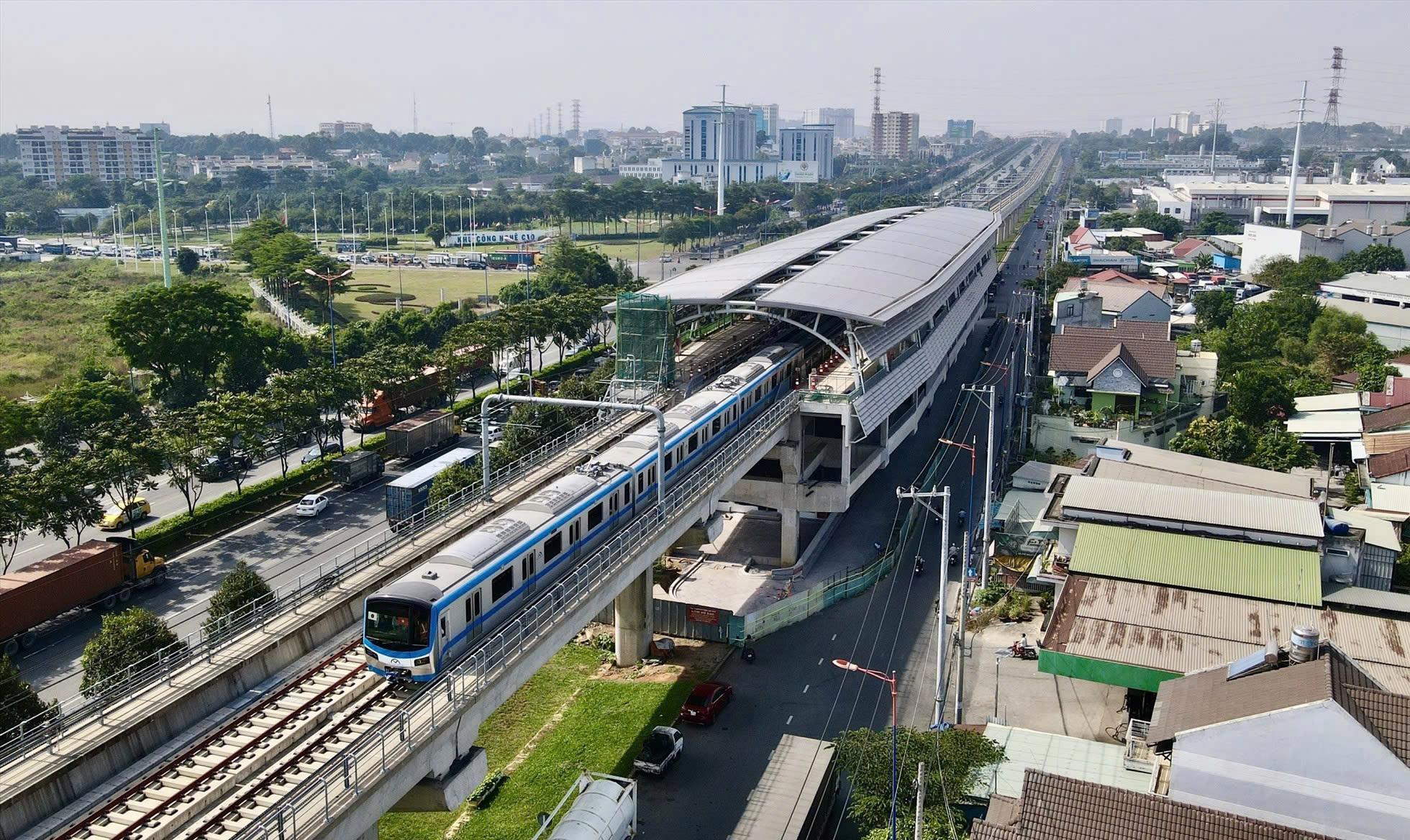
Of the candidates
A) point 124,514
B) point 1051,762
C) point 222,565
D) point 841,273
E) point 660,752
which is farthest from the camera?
point 841,273

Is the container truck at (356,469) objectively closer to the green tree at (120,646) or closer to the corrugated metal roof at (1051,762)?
the green tree at (120,646)

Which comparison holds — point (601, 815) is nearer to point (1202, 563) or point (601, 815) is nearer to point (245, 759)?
point (245, 759)

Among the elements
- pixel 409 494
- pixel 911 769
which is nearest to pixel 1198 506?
pixel 911 769

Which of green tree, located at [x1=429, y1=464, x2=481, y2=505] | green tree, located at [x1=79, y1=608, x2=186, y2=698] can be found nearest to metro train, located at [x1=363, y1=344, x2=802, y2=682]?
green tree, located at [x1=79, y1=608, x2=186, y2=698]

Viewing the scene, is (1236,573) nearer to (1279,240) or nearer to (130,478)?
(130,478)

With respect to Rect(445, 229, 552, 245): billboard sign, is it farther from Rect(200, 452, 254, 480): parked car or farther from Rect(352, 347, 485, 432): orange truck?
Rect(200, 452, 254, 480): parked car
